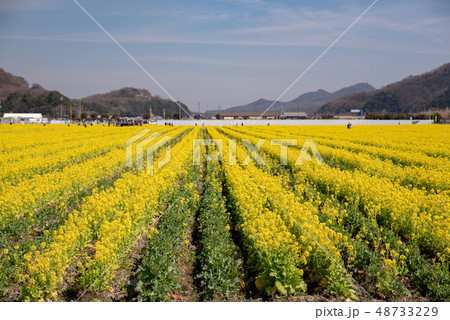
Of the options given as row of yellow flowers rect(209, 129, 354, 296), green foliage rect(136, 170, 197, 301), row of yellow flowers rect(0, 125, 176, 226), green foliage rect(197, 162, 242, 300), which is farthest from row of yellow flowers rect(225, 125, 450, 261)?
row of yellow flowers rect(0, 125, 176, 226)

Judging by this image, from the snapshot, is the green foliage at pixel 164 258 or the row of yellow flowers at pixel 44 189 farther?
the row of yellow flowers at pixel 44 189

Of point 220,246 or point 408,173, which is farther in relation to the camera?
point 408,173

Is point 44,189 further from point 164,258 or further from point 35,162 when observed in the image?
point 35,162

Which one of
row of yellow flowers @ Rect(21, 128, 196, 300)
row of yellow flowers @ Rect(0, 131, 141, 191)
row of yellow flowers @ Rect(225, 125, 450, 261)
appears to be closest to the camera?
row of yellow flowers @ Rect(21, 128, 196, 300)

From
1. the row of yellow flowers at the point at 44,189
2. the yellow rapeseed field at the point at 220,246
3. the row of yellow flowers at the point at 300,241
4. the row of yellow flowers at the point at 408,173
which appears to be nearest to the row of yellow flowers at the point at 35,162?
the row of yellow flowers at the point at 44,189

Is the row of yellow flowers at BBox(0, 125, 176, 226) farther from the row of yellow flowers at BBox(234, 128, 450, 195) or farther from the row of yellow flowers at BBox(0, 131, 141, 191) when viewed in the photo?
the row of yellow flowers at BBox(234, 128, 450, 195)

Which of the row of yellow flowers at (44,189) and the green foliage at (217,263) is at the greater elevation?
the row of yellow flowers at (44,189)

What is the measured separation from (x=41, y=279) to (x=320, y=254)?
180 inches

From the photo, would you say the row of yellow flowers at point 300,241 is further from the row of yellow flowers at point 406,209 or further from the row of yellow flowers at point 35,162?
the row of yellow flowers at point 35,162

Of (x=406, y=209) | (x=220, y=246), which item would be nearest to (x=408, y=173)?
(x=406, y=209)

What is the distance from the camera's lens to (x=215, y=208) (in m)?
9.88

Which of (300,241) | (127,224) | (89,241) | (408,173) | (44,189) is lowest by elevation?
(89,241)

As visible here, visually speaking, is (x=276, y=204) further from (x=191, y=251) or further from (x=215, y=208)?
(x=191, y=251)

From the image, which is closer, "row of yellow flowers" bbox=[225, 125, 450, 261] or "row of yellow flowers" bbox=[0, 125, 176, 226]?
"row of yellow flowers" bbox=[225, 125, 450, 261]
